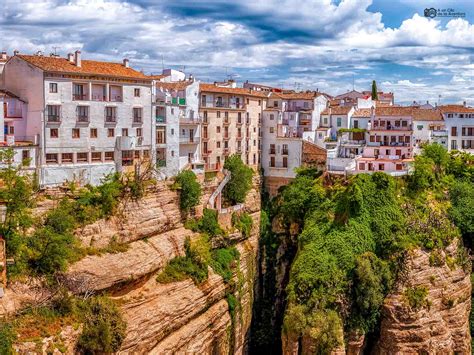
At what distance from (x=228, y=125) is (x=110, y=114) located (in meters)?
13.4

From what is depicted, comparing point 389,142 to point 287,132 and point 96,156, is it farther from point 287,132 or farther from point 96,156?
point 96,156

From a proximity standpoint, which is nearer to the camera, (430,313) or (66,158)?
(66,158)

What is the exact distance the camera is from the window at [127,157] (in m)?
39.4

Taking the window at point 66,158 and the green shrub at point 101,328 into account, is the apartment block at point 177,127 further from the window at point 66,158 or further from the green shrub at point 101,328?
the green shrub at point 101,328

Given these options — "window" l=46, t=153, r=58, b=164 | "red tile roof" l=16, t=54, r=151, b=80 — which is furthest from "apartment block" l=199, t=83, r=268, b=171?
"window" l=46, t=153, r=58, b=164

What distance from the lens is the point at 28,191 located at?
1214 inches

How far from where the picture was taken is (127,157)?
39688 millimetres

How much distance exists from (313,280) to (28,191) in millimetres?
17754

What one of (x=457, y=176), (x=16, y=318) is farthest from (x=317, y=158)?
(x=16, y=318)

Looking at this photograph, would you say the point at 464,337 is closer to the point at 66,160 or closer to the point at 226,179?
the point at 226,179

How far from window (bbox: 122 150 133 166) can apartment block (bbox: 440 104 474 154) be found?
3162 centimetres

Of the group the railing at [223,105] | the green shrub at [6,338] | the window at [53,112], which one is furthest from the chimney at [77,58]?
the green shrub at [6,338]

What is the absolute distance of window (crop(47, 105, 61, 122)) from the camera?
3562 centimetres

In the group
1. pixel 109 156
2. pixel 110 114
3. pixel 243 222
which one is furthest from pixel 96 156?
pixel 243 222
